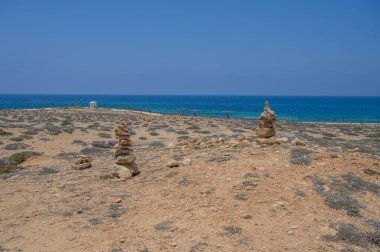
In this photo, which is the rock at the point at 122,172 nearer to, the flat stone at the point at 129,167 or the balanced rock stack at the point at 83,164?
the flat stone at the point at 129,167

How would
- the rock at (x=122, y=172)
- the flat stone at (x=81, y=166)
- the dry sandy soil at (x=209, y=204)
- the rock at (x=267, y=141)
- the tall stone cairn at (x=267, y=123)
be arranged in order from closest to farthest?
the dry sandy soil at (x=209, y=204) < the rock at (x=122, y=172) < the tall stone cairn at (x=267, y=123) < the rock at (x=267, y=141) < the flat stone at (x=81, y=166)

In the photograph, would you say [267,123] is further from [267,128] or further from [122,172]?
[122,172]

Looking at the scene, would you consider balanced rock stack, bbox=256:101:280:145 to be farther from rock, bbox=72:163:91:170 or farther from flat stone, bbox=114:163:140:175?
rock, bbox=72:163:91:170

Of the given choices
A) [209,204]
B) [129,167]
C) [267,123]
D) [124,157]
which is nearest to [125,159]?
[124,157]

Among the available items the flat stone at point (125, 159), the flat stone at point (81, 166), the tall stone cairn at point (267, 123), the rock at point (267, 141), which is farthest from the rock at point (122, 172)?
the tall stone cairn at point (267, 123)

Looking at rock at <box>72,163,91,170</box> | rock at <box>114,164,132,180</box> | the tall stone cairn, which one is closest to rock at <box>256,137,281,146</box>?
the tall stone cairn

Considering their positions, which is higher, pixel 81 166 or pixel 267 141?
pixel 267 141

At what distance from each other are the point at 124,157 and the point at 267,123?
617cm

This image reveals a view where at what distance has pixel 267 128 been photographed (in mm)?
15852

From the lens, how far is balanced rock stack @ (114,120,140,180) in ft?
46.3

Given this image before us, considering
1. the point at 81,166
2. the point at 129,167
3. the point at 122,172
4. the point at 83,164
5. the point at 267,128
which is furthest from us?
the point at 83,164

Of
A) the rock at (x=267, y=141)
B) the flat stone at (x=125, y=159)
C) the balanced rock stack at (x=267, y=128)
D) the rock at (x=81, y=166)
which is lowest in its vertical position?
the rock at (x=81, y=166)

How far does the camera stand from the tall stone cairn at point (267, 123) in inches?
601

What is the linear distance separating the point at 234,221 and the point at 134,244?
8.96 feet
